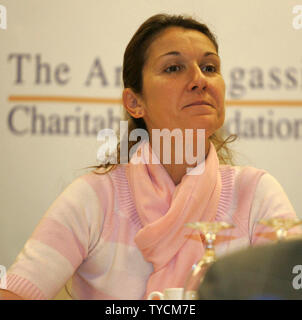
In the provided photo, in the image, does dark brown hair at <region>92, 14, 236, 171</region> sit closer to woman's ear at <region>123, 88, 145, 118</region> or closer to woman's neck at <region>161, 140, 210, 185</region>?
woman's ear at <region>123, 88, 145, 118</region>

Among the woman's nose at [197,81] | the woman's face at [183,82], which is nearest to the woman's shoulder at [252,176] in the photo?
the woman's face at [183,82]

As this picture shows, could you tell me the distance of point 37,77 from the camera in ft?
4.85

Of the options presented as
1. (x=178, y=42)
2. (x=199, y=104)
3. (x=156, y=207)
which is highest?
(x=178, y=42)

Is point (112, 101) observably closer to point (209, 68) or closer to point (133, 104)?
point (133, 104)

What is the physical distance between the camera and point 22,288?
34.1 inches

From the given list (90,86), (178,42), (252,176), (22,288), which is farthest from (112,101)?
(22,288)

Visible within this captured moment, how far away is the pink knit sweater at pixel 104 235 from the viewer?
0.92 meters

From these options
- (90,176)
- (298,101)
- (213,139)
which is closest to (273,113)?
(298,101)

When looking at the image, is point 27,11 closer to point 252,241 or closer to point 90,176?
point 90,176

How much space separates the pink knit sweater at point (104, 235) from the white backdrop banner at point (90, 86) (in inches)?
15.2

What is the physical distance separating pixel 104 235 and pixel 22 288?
211 millimetres

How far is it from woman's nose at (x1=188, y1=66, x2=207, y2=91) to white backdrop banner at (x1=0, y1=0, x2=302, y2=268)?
45cm

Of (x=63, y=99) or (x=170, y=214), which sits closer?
(x=170, y=214)

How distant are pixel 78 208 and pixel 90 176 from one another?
109 mm
